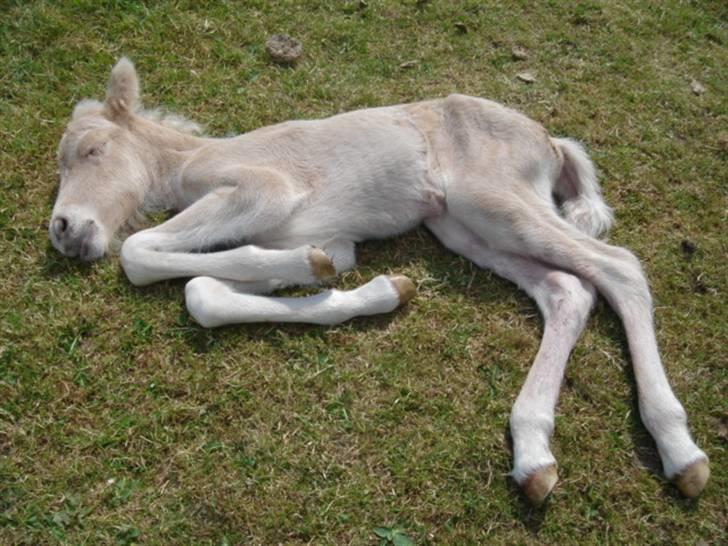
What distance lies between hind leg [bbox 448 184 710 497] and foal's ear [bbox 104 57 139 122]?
237 cm

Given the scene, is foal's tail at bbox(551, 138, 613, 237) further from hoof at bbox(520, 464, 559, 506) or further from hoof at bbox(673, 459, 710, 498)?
hoof at bbox(520, 464, 559, 506)

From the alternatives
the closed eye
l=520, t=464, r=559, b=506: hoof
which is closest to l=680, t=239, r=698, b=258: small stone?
l=520, t=464, r=559, b=506: hoof

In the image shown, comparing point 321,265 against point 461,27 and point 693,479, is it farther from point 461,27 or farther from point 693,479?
point 461,27

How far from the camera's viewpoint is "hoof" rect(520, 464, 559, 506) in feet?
10.8

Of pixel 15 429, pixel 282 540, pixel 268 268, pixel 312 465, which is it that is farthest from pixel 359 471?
pixel 15 429

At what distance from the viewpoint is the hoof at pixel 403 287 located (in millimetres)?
4129

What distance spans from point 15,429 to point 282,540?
60.6 inches

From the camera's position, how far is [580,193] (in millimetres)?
4801

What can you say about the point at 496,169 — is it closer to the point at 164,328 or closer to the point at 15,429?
the point at 164,328

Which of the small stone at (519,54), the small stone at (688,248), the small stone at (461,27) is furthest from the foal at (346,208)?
the small stone at (461,27)

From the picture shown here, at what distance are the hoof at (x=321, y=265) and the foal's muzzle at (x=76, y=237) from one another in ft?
4.53

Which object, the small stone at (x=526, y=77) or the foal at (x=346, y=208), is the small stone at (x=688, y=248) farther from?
the small stone at (x=526, y=77)

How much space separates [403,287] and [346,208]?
2.33 feet

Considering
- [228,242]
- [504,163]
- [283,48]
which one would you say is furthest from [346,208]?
[283,48]
